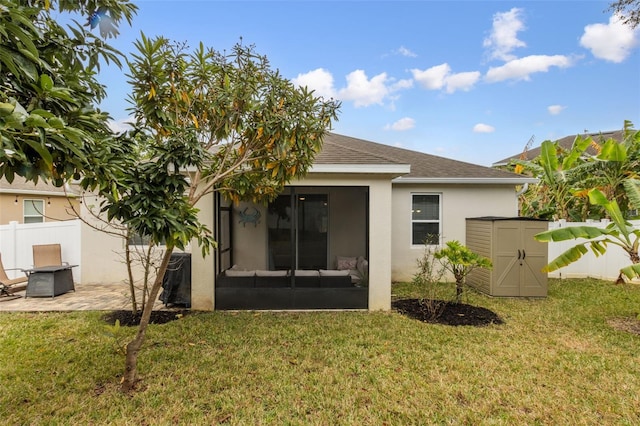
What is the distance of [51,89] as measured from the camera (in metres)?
2.05

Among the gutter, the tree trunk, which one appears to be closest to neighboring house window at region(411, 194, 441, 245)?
the gutter

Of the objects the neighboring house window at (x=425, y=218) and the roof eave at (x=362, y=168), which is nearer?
the roof eave at (x=362, y=168)

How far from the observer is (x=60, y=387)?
3.90m

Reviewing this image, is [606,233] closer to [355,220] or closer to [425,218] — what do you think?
[425,218]

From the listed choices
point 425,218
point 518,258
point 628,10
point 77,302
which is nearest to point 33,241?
point 77,302

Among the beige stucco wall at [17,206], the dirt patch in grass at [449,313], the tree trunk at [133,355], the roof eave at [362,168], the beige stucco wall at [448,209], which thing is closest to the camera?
the tree trunk at [133,355]

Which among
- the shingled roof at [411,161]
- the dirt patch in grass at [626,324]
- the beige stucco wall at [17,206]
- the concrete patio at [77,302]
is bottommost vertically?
the dirt patch in grass at [626,324]

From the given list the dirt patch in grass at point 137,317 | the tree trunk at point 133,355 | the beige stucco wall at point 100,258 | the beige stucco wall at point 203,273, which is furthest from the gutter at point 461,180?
the beige stucco wall at point 100,258

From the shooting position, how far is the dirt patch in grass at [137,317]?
6203 mm

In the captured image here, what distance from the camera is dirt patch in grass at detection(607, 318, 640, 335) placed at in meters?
5.91

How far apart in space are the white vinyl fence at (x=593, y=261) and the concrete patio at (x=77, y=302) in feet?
39.3

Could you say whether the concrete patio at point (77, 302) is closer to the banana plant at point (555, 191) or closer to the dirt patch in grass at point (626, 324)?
the dirt patch in grass at point (626, 324)

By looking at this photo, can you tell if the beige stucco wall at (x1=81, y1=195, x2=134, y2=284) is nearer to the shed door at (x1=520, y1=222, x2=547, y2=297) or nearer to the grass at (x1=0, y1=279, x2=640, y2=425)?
the grass at (x1=0, y1=279, x2=640, y2=425)

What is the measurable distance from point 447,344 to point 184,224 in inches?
179
